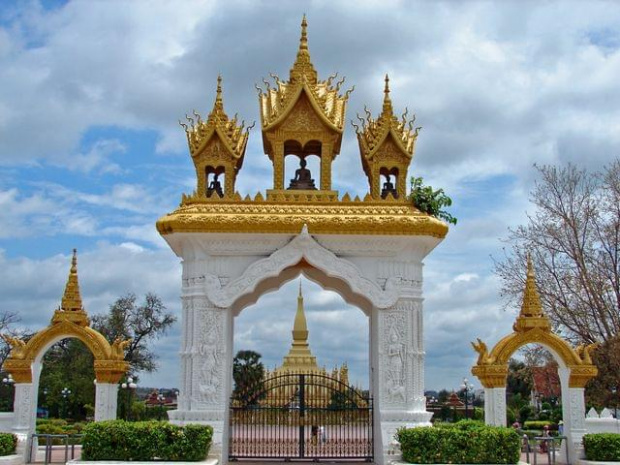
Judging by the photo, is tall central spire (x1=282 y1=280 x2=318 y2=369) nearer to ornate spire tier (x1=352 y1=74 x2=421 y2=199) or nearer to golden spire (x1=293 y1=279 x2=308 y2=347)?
golden spire (x1=293 y1=279 x2=308 y2=347)

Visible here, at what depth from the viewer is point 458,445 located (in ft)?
43.7

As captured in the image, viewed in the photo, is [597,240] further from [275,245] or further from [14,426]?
[14,426]

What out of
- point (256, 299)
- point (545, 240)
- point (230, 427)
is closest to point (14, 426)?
point (230, 427)

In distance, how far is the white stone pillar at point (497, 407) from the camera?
1462 centimetres

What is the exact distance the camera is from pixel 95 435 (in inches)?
532

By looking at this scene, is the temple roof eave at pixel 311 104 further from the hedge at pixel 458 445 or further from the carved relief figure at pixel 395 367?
the hedge at pixel 458 445

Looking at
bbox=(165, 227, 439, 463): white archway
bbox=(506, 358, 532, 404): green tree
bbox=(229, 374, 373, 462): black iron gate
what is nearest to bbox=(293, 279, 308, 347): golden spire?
bbox=(506, 358, 532, 404): green tree

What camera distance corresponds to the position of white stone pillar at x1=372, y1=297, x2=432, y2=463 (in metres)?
14.4

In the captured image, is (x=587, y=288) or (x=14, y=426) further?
(x=587, y=288)

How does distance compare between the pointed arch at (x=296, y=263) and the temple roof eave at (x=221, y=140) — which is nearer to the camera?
the pointed arch at (x=296, y=263)

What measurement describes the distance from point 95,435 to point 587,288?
1489 cm

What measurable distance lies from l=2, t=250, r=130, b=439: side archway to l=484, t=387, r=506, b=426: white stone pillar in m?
7.03

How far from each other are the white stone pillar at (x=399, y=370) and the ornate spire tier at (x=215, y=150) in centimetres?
402

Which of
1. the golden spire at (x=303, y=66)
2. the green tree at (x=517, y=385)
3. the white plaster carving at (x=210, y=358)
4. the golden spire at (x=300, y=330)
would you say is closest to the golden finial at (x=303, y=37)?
the golden spire at (x=303, y=66)
